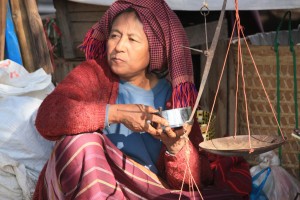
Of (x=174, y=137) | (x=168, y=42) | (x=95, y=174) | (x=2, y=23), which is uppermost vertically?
(x=2, y=23)

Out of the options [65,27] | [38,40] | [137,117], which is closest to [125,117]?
[137,117]

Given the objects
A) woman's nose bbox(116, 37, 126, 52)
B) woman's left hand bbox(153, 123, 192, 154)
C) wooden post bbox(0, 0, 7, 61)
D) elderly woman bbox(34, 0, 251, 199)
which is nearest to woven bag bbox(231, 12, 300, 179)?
elderly woman bbox(34, 0, 251, 199)

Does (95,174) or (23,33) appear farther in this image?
(23,33)

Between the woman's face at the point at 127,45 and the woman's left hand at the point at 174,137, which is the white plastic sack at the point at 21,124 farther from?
the woman's left hand at the point at 174,137

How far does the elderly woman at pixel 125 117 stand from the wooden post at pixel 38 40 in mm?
900

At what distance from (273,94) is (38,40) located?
143 cm

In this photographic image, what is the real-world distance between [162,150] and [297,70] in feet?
3.31

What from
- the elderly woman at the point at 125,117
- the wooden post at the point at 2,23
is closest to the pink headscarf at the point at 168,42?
the elderly woman at the point at 125,117

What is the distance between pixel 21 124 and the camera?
304 cm

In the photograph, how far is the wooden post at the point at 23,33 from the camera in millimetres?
3654

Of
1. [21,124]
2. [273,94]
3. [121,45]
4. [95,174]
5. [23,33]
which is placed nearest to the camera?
[95,174]

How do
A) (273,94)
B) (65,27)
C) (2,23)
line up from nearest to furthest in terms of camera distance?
1. (273,94)
2. (2,23)
3. (65,27)

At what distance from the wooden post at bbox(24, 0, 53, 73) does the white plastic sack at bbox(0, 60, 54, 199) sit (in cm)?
40

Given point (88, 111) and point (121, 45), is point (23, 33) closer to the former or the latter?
point (121, 45)
